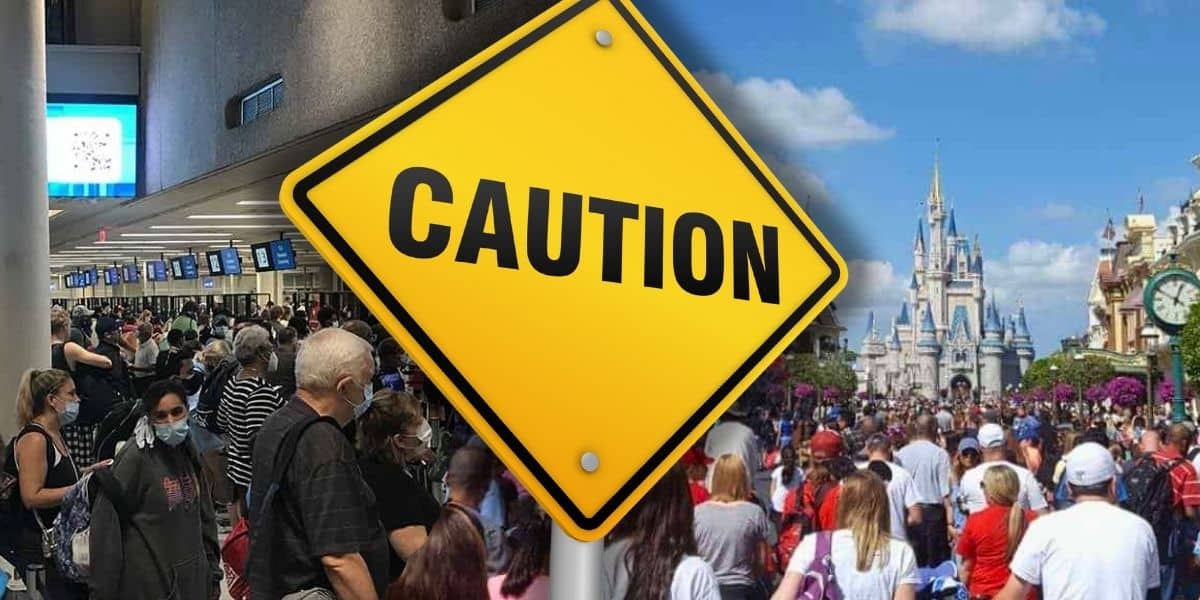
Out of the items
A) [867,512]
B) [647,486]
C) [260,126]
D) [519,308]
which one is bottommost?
[867,512]

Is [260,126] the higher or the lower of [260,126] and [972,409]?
the higher

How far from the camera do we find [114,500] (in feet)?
12.6

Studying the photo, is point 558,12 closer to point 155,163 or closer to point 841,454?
point 841,454

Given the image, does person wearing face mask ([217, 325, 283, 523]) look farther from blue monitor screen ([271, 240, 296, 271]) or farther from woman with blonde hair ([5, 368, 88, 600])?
blue monitor screen ([271, 240, 296, 271])

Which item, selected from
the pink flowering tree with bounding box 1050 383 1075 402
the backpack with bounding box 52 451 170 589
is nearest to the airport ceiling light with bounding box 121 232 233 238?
the pink flowering tree with bounding box 1050 383 1075 402

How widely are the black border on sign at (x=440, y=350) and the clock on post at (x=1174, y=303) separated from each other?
5.77m

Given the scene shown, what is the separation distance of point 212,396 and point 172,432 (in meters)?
2.83

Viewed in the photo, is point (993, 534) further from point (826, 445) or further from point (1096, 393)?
point (1096, 393)

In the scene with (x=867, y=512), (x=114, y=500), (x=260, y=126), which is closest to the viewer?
(x=114, y=500)

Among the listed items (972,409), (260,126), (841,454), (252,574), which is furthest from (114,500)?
(260,126)

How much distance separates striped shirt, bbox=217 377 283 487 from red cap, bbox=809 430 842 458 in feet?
8.11

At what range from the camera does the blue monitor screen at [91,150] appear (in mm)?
14273

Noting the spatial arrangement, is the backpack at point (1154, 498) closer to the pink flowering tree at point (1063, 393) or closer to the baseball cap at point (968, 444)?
the pink flowering tree at point (1063, 393)

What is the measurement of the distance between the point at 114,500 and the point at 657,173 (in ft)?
9.60
